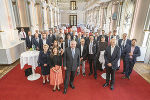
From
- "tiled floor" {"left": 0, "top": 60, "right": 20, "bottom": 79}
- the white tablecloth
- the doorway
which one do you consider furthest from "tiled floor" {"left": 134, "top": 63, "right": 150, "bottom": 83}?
the doorway

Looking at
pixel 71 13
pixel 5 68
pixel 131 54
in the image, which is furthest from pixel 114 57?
pixel 71 13

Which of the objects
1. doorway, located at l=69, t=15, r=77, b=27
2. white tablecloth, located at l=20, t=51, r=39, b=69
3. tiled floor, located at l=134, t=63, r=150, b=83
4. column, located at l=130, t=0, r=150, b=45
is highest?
doorway, located at l=69, t=15, r=77, b=27

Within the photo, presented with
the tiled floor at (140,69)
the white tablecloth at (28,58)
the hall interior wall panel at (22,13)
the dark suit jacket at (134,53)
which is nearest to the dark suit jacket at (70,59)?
the white tablecloth at (28,58)

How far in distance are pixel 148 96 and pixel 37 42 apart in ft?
15.7

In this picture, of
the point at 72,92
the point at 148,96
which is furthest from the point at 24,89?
the point at 148,96

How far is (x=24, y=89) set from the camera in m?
3.51

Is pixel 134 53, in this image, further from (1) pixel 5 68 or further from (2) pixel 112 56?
(1) pixel 5 68

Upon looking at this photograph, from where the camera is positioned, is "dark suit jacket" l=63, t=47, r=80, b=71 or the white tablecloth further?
the white tablecloth

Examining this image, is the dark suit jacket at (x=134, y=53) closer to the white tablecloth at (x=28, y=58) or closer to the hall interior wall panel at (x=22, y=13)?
the white tablecloth at (x=28, y=58)

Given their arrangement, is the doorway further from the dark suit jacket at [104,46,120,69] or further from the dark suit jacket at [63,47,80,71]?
the dark suit jacket at [63,47,80,71]

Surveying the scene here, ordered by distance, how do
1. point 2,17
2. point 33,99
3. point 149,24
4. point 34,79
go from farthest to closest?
1. point 149,24
2. point 2,17
3. point 34,79
4. point 33,99

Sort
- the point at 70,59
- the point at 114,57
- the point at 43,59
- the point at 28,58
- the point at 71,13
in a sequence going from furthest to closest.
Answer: the point at 71,13, the point at 28,58, the point at 43,59, the point at 114,57, the point at 70,59

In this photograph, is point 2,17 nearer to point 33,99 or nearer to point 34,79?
point 34,79

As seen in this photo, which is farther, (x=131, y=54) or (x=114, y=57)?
(x=131, y=54)
